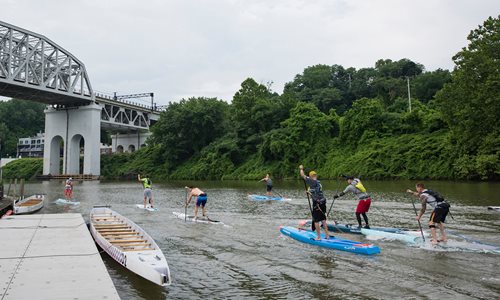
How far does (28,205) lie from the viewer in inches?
902

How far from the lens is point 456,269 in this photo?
940 centimetres

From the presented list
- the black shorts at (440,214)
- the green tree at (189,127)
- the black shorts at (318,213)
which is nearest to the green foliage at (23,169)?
the green tree at (189,127)

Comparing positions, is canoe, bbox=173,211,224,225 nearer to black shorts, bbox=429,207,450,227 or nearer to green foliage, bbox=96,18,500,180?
black shorts, bbox=429,207,450,227

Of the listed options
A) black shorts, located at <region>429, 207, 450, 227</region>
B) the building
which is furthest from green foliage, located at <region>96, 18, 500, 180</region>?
the building

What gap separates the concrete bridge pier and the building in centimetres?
4962

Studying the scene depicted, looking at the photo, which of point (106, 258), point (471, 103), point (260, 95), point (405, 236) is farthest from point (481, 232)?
point (260, 95)

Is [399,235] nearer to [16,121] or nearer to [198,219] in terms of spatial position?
[198,219]

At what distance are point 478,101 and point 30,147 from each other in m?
133

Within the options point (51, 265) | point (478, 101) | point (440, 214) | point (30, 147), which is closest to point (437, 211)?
point (440, 214)

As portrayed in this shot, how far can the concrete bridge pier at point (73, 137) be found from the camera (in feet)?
268

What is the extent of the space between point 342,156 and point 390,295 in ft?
171

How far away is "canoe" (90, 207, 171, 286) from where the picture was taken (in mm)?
8180

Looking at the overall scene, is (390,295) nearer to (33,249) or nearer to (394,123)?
(33,249)

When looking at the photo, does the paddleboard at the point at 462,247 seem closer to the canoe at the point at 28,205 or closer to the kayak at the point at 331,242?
the kayak at the point at 331,242
